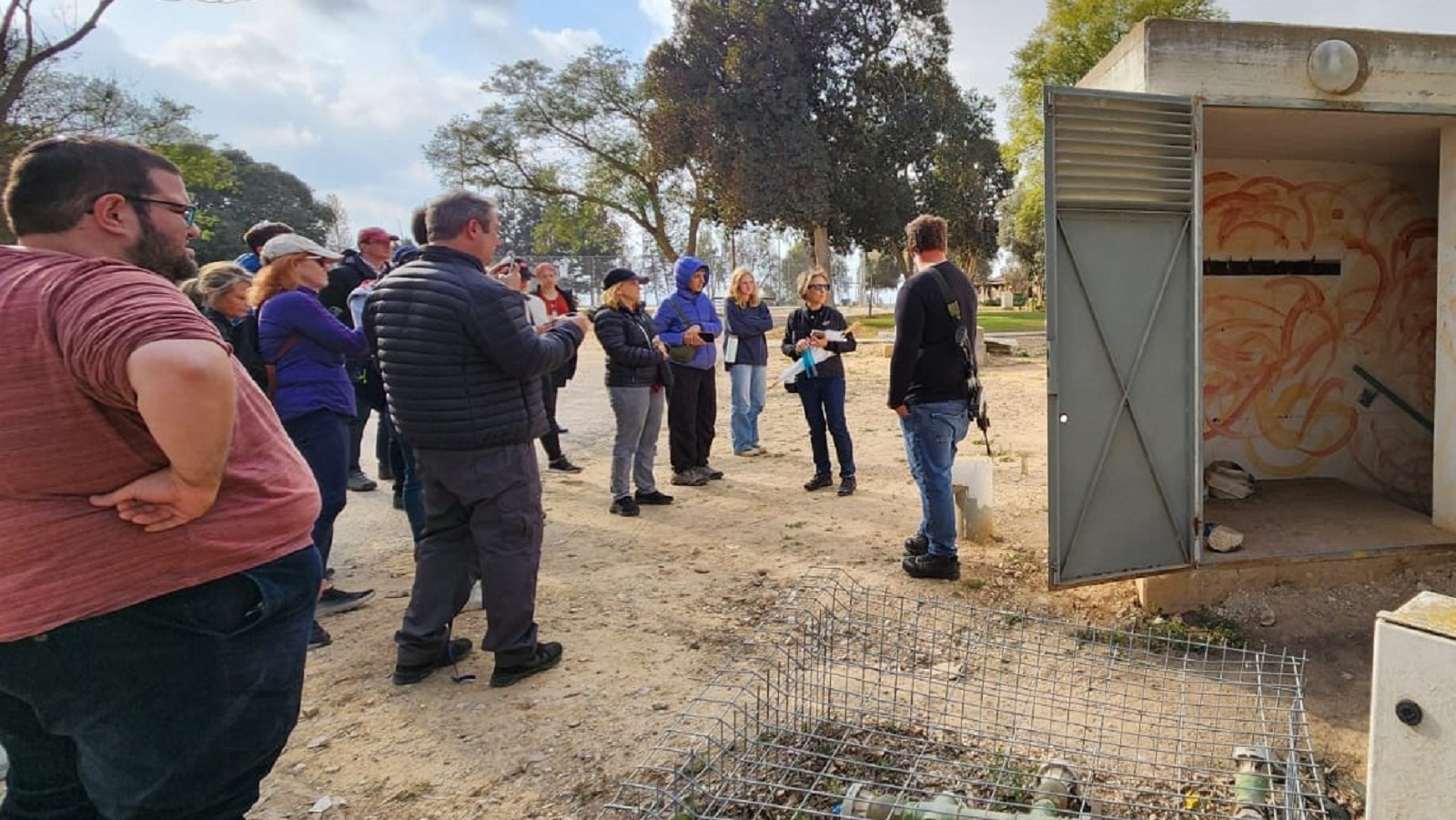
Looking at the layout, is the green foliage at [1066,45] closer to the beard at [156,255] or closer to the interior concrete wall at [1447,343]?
the interior concrete wall at [1447,343]

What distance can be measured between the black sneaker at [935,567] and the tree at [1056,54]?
24.9m

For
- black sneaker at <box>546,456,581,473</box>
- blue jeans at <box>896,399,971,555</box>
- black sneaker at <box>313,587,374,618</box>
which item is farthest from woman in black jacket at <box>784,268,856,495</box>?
black sneaker at <box>313,587,374,618</box>

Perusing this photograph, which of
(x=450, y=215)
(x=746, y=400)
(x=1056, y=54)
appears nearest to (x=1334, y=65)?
(x=450, y=215)

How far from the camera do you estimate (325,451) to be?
151 inches

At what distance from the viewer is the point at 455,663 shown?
3645 millimetres

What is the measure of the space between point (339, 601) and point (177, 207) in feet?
10.3

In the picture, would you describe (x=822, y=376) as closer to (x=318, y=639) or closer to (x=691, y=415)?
(x=691, y=415)

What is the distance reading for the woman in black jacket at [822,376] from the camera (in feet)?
20.9

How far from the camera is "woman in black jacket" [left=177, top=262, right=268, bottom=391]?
12.4 feet

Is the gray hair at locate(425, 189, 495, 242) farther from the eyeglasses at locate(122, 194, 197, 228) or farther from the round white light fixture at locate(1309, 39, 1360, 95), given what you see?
the round white light fixture at locate(1309, 39, 1360, 95)

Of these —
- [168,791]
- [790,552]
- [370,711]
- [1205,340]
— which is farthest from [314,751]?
[1205,340]

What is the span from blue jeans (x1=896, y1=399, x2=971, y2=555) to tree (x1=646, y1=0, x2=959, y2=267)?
69.8ft

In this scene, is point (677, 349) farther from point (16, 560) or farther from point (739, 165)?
point (739, 165)

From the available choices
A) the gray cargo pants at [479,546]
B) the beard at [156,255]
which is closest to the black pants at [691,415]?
the gray cargo pants at [479,546]
